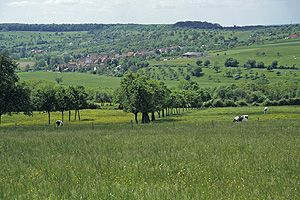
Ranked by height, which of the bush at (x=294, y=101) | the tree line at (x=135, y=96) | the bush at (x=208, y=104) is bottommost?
the bush at (x=208, y=104)

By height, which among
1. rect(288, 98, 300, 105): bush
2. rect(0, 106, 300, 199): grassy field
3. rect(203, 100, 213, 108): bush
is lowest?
rect(203, 100, 213, 108): bush

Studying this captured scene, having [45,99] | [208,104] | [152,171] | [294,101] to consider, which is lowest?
[208,104]

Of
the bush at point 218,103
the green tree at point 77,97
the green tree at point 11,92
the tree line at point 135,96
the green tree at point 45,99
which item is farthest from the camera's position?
the bush at point 218,103

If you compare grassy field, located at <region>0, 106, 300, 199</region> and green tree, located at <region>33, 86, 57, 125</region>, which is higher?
grassy field, located at <region>0, 106, 300, 199</region>

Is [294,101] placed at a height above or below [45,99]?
below

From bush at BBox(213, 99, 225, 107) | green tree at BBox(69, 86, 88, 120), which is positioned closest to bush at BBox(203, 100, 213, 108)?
bush at BBox(213, 99, 225, 107)

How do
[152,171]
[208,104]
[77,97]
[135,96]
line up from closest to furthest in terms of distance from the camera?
[152,171] < [135,96] < [77,97] < [208,104]

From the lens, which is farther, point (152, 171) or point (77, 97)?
point (77, 97)

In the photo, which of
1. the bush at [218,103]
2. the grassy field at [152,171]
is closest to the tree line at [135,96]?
the bush at [218,103]

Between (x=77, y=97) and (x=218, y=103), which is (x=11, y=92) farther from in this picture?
(x=218, y=103)

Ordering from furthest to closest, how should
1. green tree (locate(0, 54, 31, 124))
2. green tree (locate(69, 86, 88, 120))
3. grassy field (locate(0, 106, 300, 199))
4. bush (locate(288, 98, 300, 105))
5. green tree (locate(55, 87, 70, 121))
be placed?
bush (locate(288, 98, 300, 105)) < green tree (locate(69, 86, 88, 120)) < green tree (locate(55, 87, 70, 121)) < green tree (locate(0, 54, 31, 124)) < grassy field (locate(0, 106, 300, 199))

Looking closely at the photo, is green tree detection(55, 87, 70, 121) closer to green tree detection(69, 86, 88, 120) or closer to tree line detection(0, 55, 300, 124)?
tree line detection(0, 55, 300, 124)

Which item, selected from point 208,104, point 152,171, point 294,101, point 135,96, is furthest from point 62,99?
point 152,171

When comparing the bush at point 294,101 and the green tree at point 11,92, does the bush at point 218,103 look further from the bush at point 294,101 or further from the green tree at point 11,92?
the green tree at point 11,92
